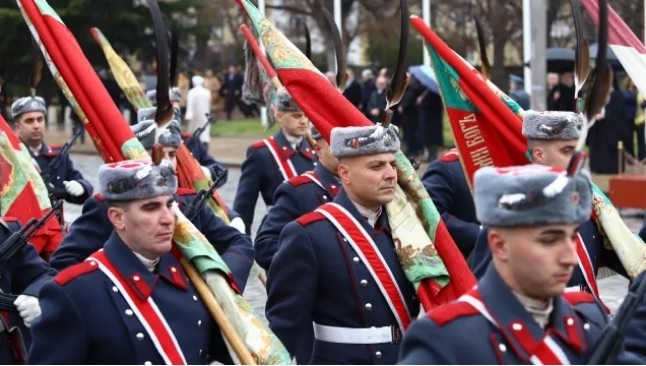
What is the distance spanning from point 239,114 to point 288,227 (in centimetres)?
3974

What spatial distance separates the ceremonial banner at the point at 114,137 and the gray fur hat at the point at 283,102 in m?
4.55

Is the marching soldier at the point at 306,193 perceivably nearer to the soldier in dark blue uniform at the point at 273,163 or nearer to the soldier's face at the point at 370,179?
the soldier's face at the point at 370,179

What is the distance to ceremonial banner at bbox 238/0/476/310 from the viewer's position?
264 inches

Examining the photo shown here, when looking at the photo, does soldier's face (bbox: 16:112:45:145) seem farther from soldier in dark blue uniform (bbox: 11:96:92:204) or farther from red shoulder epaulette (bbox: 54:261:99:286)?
red shoulder epaulette (bbox: 54:261:99:286)

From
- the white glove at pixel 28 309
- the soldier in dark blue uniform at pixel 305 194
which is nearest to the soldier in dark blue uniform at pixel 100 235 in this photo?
the white glove at pixel 28 309

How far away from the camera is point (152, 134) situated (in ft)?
25.0

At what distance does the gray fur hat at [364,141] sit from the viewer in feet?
Result: 22.6

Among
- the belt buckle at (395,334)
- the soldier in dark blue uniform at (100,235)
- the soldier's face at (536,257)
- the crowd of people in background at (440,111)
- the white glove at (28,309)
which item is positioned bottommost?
the crowd of people in background at (440,111)

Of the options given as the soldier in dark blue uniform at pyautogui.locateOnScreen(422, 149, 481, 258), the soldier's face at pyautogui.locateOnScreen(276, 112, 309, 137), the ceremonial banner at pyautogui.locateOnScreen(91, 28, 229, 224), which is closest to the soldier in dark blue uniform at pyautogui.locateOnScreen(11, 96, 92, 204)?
the ceremonial banner at pyautogui.locateOnScreen(91, 28, 229, 224)

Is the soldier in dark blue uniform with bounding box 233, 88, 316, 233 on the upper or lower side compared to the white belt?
lower

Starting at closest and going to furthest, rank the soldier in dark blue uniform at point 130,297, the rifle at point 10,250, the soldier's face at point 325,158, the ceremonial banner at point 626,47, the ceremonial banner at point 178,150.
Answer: the soldier in dark blue uniform at point 130,297
the rifle at point 10,250
the ceremonial banner at point 626,47
the soldier's face at point 325,158
the ceremonial banner at point 178,150

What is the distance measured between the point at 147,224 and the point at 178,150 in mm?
5001

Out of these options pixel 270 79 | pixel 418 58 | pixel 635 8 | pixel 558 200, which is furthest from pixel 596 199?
pixel 418 58

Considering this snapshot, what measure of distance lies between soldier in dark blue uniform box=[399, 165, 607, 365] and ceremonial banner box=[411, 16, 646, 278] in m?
→ 2.83
